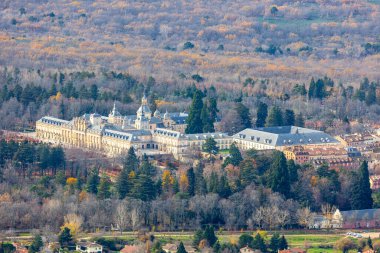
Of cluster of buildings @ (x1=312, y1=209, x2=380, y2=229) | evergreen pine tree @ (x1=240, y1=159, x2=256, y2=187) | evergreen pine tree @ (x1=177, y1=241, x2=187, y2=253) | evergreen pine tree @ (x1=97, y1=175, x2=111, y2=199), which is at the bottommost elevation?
evergreen pine tree @ (x1=177, y1=241, x2=187, y2=253)

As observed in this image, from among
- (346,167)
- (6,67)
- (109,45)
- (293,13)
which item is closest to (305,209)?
(346,167)

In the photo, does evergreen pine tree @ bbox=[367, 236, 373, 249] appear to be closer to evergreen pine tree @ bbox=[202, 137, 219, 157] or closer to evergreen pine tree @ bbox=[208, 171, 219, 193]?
evergreen pine tree @ bbox=[208, 171, 219, 193]

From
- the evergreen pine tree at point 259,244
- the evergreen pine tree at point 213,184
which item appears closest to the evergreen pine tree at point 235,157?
the evergreen pine tree at point 213,184

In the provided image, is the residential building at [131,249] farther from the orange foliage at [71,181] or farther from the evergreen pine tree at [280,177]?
the evergreen pine tree at [280,177]

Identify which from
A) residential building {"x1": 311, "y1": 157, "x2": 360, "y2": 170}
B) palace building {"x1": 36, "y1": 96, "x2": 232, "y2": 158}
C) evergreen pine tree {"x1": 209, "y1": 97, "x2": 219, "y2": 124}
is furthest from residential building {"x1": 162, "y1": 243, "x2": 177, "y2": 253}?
evergreen pine tree {"x1": 209, "y1": 97, "x2": 219, "y2": 124}

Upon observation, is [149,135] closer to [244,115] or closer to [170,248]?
[244,115]

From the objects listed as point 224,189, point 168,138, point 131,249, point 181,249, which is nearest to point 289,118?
point 168,138
